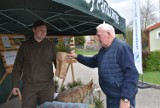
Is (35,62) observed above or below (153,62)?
above

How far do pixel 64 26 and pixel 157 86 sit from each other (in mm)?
6580

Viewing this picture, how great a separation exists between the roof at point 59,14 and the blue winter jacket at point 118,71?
0.58 m

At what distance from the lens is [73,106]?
167 inches

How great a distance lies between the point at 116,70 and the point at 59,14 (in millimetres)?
1598

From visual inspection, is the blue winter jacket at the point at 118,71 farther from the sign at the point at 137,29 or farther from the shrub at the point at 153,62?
the shrub at the point at 153,62

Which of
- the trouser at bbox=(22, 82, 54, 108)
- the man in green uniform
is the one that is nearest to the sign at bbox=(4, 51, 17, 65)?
the man in green uniform

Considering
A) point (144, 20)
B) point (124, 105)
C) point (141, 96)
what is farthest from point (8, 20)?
point (144, 20)

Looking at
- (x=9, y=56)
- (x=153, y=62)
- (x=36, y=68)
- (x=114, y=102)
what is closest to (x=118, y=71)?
(x=114, y=102)

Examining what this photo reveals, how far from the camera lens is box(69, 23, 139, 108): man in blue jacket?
373 cm

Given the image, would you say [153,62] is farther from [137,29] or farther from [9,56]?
[9,56]

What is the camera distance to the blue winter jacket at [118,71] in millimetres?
3730

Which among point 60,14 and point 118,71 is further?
point 60,14

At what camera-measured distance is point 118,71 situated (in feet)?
12.6

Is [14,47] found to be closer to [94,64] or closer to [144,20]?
[94,64]
